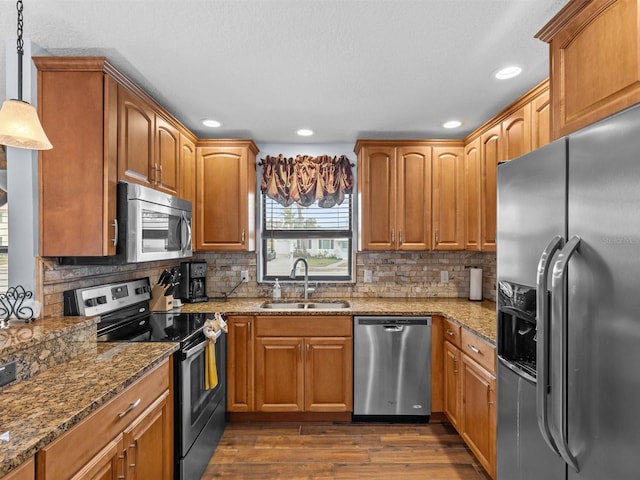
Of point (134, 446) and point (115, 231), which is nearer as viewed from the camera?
point (134, 446)

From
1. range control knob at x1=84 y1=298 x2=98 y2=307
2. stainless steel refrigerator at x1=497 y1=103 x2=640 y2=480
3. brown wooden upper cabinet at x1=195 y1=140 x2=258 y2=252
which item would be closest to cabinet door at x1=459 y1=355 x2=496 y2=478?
stainless steel refrigerator at x1=497 y1=103 x2=640 y2=480

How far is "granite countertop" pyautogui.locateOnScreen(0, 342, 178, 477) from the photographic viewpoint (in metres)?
1.03

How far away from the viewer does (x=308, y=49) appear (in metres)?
1.93

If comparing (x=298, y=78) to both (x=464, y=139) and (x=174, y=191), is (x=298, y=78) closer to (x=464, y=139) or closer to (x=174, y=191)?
(x=174, y=191)

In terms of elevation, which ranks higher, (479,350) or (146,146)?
(146,146)

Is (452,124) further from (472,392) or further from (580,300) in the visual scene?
(580,300)

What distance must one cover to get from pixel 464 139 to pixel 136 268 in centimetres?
293

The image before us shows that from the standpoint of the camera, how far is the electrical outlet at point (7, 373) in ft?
4.54

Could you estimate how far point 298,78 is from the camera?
2.26 metres

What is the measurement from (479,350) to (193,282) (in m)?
2.34

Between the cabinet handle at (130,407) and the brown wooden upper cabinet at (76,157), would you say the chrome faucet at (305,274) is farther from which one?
the cabinet handle at (130,407)

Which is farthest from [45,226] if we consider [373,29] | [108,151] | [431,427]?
[431,427]

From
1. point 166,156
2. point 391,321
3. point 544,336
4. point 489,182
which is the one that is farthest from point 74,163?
point 489,182

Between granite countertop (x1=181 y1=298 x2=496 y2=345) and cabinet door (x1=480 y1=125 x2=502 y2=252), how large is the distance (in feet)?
1.73
